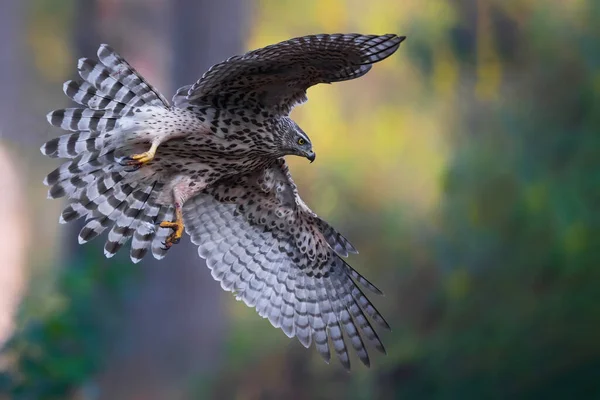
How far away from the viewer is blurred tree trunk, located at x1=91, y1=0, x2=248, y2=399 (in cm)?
461

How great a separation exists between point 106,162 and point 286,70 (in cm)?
63

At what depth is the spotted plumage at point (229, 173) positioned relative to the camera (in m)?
2.59

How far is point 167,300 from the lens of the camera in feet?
15.6

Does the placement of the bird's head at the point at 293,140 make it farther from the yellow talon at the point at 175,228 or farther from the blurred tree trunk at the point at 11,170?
the blurred tree trunk at the point at 11,170

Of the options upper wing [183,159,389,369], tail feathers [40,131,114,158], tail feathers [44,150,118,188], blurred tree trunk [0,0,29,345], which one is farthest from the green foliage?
tail feathers [40,131,114,158]

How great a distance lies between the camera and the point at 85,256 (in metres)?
4.67

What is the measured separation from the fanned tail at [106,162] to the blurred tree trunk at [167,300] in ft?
5.61

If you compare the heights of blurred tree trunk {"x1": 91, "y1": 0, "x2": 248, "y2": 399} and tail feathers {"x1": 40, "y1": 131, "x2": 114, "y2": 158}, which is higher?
blurred tree trunk {"x1": 91, "y1": 0, "x2": 248, "y2": 399}

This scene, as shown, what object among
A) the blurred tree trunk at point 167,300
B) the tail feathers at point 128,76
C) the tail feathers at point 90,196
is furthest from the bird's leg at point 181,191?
the blurred tree trunk at point 167,300

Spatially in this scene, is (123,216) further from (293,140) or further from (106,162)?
(293,140)

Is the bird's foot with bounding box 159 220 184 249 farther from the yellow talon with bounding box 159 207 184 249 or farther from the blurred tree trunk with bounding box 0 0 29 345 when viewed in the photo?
the blurred tree trunk with bounding box 0 0 29 345

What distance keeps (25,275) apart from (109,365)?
690mm

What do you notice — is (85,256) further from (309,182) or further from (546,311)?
(546,311)

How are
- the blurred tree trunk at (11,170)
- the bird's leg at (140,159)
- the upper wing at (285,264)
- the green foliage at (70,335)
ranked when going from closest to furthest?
the bird's leg at (140,159), the upper wing at (285,264), the blurred tree trunk at (11,170), the green foliage at (70,335)
